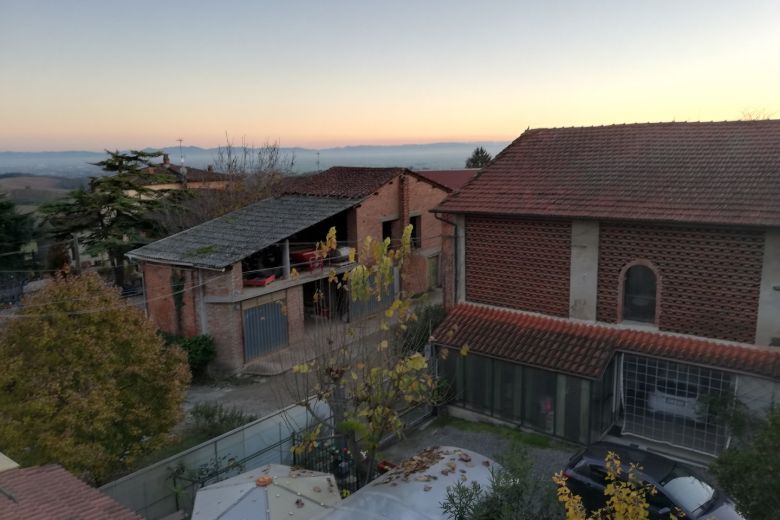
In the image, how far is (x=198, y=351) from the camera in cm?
2064

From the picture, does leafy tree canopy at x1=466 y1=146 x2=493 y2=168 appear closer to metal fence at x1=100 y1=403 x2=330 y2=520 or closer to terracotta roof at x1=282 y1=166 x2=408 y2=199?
terracotta roof at x1=282 y1=166 x2=408 y2=199

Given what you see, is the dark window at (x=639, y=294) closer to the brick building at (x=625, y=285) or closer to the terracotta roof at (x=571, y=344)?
the brick building at (x=625, y=285)

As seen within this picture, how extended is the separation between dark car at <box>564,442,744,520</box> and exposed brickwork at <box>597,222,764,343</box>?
371 centimetres

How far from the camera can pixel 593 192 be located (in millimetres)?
15445

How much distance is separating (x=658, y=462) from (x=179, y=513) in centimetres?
981

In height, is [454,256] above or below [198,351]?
above

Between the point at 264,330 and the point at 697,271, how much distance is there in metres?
14.9

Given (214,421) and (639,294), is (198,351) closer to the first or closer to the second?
(214,421)

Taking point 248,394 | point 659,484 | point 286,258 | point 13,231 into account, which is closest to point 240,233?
point 286,258

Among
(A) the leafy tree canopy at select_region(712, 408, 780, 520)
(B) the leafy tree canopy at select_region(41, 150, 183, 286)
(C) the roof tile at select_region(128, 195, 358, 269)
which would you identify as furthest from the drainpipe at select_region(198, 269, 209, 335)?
(A) the leafy tree canopy at select_region(712, 408, 780, 520)

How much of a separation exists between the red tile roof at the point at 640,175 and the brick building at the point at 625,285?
5 centimetres

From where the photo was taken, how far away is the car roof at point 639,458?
11.0m

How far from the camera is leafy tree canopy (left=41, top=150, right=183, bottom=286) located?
31.7 m

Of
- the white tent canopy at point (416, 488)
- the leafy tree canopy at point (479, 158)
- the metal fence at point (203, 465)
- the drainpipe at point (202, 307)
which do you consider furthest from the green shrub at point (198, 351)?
the leafy tree canopy at point (479, 158)
